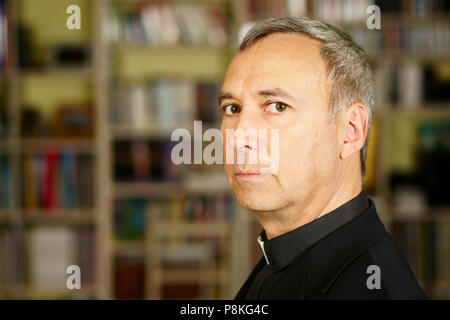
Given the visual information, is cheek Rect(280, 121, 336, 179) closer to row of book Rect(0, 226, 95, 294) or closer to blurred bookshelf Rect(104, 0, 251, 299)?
blurred bookshelf Rect(104, 0, 251, 299)

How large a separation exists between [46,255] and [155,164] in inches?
35.5

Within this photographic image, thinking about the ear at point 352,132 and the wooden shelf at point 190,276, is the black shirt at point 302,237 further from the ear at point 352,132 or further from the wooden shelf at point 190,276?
the wooden shelf at point 190,276

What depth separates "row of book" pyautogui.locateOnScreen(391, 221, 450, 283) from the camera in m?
3.27

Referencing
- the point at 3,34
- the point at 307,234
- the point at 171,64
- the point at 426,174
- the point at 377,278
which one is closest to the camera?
the point at 377,278

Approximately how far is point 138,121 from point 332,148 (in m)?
2.76

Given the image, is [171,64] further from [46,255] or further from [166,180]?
[46,255]

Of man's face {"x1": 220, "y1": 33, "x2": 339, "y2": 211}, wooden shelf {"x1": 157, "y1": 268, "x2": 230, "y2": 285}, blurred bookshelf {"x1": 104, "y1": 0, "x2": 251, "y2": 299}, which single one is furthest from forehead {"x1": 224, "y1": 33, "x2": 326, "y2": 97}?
wooden shelf {"x1": 157, "y1": 268, "x2": 230, "y2": 285}

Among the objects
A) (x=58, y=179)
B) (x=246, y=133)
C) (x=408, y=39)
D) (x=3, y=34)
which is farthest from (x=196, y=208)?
(x=246, y=133)

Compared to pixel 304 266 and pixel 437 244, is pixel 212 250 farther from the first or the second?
pixel 304 266

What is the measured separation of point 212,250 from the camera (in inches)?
129

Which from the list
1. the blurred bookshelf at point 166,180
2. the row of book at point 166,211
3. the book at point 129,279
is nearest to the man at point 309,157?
the blurred bookshelf at point 166,180

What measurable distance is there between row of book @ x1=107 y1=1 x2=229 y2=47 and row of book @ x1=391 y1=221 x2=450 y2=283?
5.51 ft

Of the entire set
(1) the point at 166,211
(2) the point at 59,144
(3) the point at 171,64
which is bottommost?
(1) the point at 166,211

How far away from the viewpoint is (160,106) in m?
3.27
